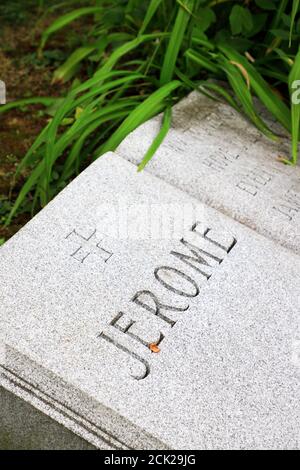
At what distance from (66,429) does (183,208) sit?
77 cm

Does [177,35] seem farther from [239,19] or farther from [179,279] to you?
[179,279]

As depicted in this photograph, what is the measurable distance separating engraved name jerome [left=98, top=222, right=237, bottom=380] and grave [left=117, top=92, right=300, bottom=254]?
6.0 inches

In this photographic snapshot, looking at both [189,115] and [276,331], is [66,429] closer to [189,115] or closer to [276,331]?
[276,331]

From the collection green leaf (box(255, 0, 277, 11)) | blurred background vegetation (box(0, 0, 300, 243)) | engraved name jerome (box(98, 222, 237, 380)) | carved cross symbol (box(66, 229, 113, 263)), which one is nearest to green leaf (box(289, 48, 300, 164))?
blurred background vegetation (box(0, 0, 300, 243))

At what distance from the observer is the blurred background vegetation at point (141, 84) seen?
2.09m

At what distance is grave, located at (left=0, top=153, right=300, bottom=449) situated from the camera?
53.1 inches

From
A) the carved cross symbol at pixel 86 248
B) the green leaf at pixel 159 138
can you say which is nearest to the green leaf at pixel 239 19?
the green leaf at pixel 159 138

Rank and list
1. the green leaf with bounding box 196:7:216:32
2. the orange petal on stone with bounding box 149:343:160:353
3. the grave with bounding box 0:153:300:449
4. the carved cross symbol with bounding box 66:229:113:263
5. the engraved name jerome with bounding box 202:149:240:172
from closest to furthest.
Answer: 1. the grave with bounding box 0:153:300:449
2. the orange petal on stone with bounding box 149:343:160:353
3. the carved cross symbol with bounding box 66:229:113:263
4. the engraved name jerome with bounding box 202:149:240:172
5. the green leaf with bounding box 196:7:216:32

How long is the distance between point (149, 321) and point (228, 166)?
2.37 feet

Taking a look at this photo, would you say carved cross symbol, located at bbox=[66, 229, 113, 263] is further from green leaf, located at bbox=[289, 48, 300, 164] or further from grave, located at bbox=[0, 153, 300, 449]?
green leaf, located at bbox=[289, 48, 300, 164]

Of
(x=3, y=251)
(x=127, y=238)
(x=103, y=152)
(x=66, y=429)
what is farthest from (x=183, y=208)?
(x=66, y=429)

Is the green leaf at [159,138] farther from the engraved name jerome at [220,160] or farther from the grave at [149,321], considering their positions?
the engraved name jerome at [220,160]

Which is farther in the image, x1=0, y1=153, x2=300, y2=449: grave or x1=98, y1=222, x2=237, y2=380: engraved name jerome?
x1=98, y1=222, x2=237, y2=380: engraved name jerome

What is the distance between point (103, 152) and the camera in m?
2.07
